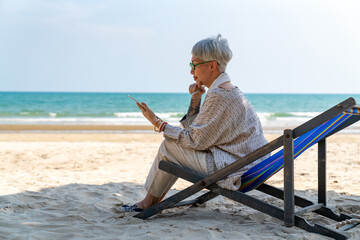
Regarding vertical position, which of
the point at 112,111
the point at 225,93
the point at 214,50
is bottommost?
the point at 112,111

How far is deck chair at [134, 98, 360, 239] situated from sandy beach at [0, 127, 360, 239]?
0.30 ft

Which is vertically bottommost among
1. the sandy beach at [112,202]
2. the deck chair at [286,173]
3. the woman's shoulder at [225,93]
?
the sandy beach at [112,202]

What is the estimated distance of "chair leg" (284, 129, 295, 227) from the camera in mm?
2652

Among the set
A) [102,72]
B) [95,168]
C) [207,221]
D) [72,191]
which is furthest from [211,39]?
[102,72]

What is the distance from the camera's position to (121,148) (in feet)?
26.9

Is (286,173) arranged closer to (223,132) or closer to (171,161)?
(223,132)

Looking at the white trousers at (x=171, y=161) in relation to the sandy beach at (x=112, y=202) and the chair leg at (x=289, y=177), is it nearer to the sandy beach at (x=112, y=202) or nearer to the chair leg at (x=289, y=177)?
the sandy beach at (x=112, y=202)

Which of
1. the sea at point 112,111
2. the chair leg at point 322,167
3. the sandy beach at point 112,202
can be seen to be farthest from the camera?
the sea at point 112,111

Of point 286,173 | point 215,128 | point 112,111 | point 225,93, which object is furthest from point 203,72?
point 112,111

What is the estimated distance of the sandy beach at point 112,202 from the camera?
287 cm

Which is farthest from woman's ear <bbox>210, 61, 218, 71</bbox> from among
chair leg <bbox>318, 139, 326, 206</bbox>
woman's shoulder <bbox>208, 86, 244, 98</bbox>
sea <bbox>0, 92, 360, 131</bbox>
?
sea <bbox>0, 92, 360, 131</bbox>

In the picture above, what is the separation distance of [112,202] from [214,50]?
173cm

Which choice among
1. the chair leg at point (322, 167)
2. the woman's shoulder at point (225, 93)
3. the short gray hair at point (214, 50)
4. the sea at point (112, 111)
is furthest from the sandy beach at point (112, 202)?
the sea at point (112, 111)

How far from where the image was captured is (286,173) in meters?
2.71
